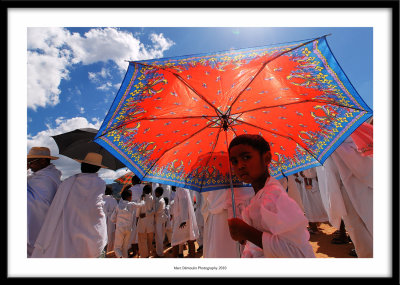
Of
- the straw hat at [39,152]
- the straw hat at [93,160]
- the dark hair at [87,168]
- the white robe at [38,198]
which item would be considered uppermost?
the straw hat at [39,152]

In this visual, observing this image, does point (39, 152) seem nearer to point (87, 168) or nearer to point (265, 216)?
point (87, 168)

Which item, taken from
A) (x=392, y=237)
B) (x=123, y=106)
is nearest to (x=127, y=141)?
(x=123, y=106)

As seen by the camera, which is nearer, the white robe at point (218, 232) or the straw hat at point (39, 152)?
the white robe at point (218, 232)

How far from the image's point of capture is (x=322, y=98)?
6.31 ft

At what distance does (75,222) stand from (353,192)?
14.9 ft

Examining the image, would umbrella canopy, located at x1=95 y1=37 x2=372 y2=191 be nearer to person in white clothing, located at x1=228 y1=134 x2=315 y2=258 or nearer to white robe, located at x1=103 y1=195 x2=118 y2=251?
person in white clothing, located at x1=228 y1=134 x2=315 y2=258

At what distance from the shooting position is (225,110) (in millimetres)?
2260

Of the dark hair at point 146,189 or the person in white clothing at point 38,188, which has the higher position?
the person in white clothing at point 38,188

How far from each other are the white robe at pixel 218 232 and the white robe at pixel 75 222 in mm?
1862

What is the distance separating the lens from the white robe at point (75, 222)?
317 cm

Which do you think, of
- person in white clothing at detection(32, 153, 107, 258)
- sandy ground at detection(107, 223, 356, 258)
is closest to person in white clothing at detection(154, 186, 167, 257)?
sandy ground at detection(107, 223, 356, 258)

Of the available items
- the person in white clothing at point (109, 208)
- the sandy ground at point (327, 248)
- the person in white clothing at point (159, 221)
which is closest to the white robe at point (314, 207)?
the sandy ground at point (327, 248)

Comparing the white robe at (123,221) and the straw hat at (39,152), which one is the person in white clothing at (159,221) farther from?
the straw hat at (39,152)

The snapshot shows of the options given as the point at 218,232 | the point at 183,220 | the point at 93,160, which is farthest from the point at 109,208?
the point at 218,232
